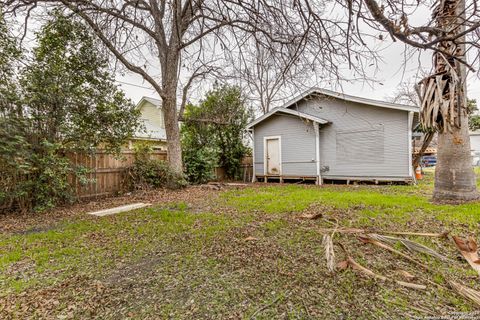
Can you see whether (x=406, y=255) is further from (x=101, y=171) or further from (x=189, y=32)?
(x=101, y=171)

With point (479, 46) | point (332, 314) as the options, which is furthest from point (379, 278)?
point (479, 46)

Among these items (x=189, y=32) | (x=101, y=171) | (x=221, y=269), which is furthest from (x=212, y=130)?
(x=221, y=269)

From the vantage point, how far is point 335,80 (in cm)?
338

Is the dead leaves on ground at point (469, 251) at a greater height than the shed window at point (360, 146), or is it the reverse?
Answer: the shed window at point (360, 146)

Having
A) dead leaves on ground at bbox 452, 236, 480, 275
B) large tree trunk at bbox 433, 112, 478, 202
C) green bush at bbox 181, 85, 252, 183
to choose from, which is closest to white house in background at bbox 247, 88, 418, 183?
green bush at bbox 181, 85, 252, 183

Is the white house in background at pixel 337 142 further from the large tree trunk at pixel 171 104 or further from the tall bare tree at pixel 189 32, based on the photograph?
the large tree trunk at pixel 171 104

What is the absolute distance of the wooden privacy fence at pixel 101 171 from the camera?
6.89 m

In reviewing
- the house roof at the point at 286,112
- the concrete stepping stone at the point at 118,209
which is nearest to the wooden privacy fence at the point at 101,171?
the concrete stepping stone at the point at 118,209

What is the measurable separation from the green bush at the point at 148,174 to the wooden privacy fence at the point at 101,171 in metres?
0.24

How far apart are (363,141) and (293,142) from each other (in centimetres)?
301

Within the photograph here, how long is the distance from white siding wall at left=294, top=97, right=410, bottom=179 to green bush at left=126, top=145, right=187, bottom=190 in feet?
17.8

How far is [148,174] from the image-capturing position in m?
8.58

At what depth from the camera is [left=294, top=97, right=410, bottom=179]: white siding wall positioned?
922 centimetres

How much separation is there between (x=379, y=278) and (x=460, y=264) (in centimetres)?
106
